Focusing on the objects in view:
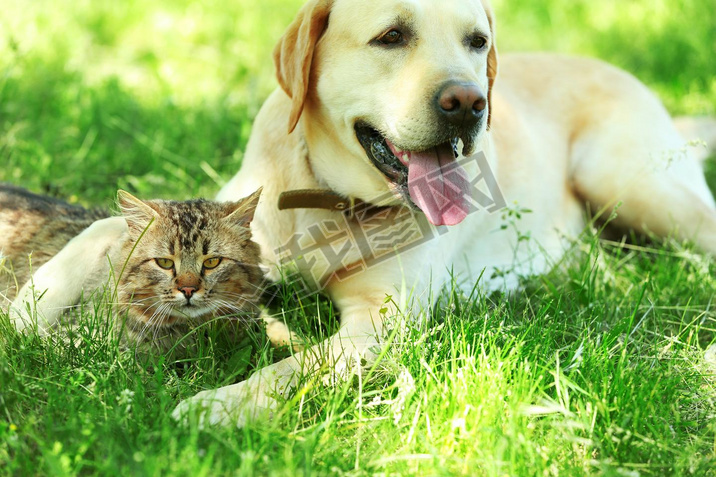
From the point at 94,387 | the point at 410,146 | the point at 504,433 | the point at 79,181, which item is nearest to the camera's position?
the point at 504,433

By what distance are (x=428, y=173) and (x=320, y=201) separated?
1.68ft

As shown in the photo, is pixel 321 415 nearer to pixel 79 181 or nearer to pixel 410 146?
pixel 410 146

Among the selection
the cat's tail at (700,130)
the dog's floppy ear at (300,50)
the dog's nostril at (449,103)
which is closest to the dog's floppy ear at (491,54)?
the dog's nostril at (449,103)

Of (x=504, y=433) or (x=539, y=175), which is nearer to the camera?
(x=504, y=433)

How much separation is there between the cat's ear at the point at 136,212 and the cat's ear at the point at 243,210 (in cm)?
27

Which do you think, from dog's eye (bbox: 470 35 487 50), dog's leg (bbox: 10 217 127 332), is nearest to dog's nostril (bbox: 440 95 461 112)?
dog's eye (bbox: 470 35 487 50)

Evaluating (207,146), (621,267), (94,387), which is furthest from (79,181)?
(621,267)

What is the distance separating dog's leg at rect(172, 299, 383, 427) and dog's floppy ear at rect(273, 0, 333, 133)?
845 mm

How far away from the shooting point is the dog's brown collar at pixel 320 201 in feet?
10.5

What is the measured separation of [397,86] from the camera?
2.93 meters

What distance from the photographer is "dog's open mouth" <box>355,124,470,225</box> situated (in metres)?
2.96

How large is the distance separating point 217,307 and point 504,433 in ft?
3.62

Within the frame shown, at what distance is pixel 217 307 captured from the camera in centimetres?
277

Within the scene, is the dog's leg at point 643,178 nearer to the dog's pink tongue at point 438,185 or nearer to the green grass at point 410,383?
the green grass at point 410,383
